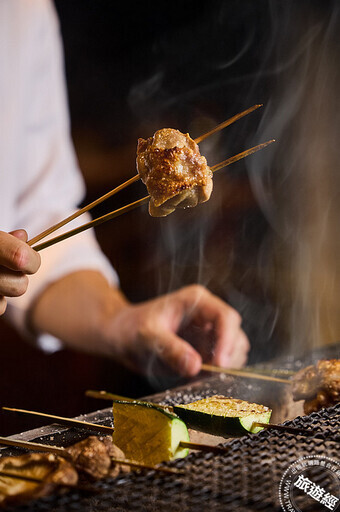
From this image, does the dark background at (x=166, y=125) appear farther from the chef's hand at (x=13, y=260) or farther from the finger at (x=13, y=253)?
the finger at (x=13, y=253)

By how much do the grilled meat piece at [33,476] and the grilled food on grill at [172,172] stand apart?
114cm

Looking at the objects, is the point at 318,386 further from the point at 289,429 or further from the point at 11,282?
the point at 11,282

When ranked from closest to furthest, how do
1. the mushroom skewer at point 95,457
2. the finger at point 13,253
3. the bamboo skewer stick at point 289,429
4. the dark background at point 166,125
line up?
1. the mushroom skewer at point 95,457
2. the finger at point 13,253
3. the bamboo skewer stick at point 289,429
4. the dark background at point 166,125

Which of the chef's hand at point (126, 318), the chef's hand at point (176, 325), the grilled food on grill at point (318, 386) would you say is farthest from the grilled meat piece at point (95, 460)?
the chef's hand at point (126, 318)

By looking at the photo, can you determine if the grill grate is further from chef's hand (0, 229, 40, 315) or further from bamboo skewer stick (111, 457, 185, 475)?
chef's hand (0, 229, 40, 315)

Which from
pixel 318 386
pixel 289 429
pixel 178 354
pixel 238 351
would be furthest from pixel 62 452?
pixel 238 351

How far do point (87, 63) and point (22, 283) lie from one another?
11.9ft

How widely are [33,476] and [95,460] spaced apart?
227 millimetres

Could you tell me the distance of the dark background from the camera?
4941 millimetres

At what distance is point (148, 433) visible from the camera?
2023mm

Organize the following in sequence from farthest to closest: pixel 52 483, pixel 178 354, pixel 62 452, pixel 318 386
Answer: pixel 178 354 → pixel 318 386 → pixel 62 452 → pixel 52 483

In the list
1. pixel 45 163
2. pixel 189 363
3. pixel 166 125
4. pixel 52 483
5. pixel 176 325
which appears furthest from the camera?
pixel 166 125

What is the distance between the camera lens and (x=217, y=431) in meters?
2.24

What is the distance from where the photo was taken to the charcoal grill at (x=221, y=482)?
1511mm
